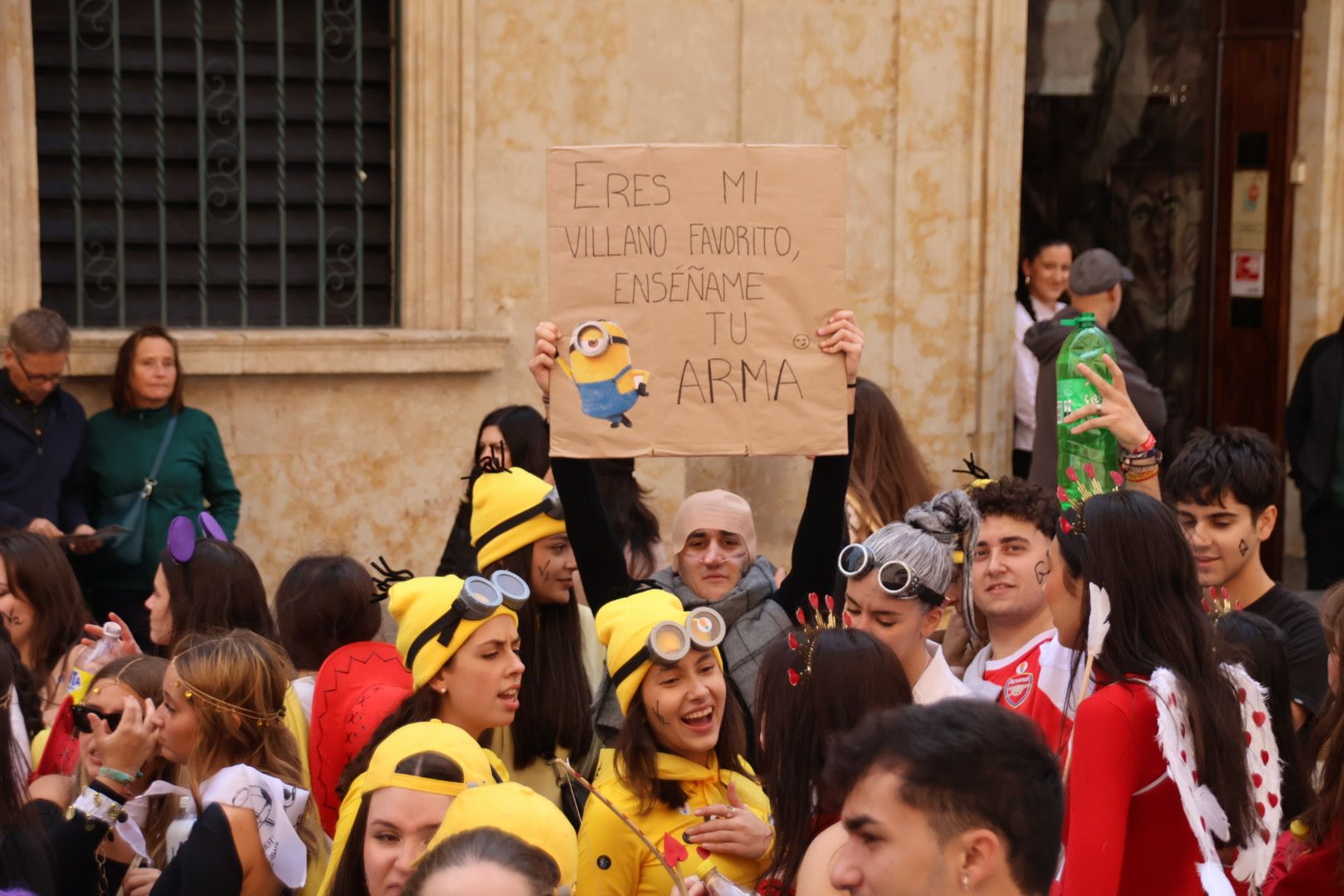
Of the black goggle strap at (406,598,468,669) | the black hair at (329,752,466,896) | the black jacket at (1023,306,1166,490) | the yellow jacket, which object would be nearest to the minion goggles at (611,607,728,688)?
the yellow jacket

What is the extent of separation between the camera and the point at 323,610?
4.94 metres

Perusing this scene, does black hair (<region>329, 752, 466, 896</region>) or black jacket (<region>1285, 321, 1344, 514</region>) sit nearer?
black hair (<region>329, 752, 466, 896</region>)

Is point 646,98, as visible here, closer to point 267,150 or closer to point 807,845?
point 267,150

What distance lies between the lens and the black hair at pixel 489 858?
2773mm

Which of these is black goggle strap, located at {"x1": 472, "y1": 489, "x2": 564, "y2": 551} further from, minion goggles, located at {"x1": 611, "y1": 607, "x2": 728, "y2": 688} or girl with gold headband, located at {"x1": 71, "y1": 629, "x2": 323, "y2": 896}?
minion goggles, located at {"x1": 611, "y1": 607, "x2": 728, "y2": 688}

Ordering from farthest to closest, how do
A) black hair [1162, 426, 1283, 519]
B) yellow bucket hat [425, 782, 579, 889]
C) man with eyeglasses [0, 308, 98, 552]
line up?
man with eyeglasses [0, 308, 98, 552] → black hair [1162, 426, 1283, 519] → yellow bucket hat [425, 782, 579, 889]

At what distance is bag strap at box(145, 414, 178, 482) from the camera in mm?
7395

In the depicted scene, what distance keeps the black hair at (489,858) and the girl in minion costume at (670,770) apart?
1.02 m

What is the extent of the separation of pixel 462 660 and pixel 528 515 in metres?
0.80

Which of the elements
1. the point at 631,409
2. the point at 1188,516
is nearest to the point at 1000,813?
the point at 631,409

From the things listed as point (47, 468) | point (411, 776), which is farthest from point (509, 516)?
point (47, 468)

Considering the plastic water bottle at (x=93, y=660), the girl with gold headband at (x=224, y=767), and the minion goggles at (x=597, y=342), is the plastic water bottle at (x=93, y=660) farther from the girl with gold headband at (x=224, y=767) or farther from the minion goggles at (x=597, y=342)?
the minion goggles at (x=597, y=342)

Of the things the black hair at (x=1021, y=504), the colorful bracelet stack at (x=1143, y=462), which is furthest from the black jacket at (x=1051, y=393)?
the black hair at (x=1021, y=504)

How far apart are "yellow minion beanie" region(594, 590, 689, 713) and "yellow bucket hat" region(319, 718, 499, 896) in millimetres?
465
